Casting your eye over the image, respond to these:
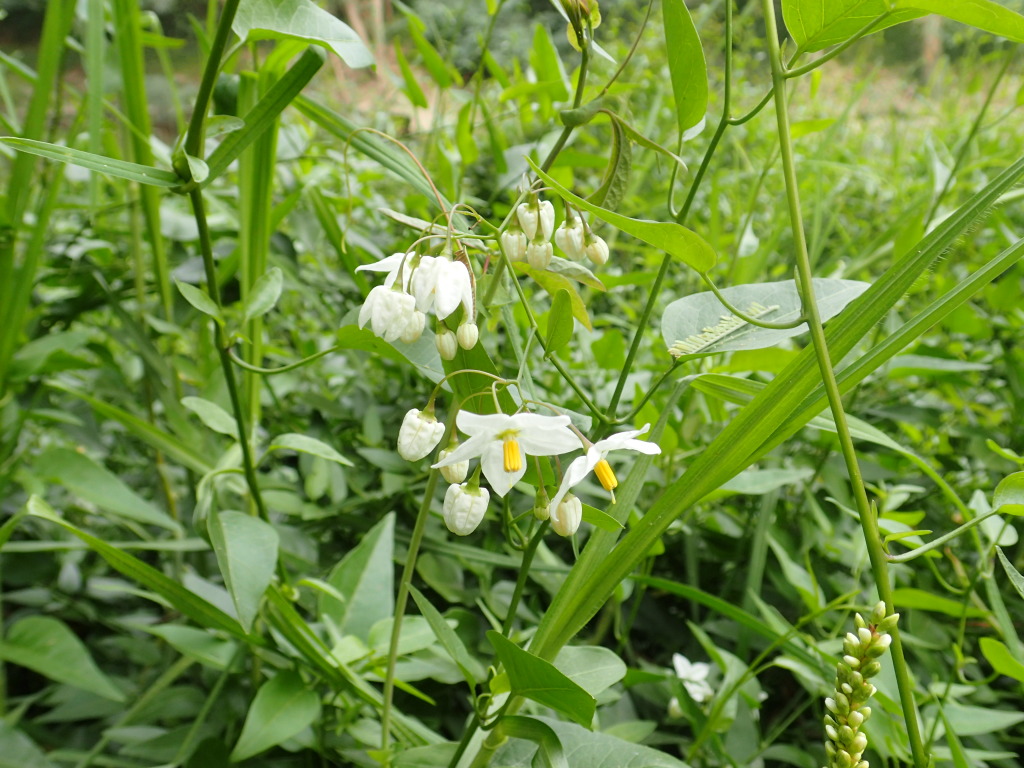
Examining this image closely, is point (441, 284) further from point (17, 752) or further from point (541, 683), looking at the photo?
point (17, 752)

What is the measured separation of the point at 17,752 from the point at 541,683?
1.58 feet

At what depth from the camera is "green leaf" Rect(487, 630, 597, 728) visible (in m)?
0.32

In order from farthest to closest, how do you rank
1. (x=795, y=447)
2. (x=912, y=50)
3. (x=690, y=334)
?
1. (x=912, y=50)
2. (x=795, y=447)
3. (x=690, y=334)

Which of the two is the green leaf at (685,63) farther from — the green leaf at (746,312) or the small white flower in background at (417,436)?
the small white flower in background at (417,436)

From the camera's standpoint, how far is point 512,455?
0.33 metres

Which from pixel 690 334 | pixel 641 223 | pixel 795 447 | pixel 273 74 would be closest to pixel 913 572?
pixel 795 447

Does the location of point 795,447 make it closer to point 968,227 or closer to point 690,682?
point 690,682

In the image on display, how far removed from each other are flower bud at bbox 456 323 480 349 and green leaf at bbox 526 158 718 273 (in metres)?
0.07

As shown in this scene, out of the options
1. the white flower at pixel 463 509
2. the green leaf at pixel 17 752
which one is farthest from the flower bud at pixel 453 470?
the green leaf at pixel 17 752

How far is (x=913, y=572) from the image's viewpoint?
69 cm

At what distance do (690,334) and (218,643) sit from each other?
45 centimetres

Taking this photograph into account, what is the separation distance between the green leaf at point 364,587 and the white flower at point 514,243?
0.33 metres

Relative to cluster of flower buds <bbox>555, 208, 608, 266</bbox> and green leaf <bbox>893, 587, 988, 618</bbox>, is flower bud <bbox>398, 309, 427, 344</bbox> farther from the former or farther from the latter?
green leaf <bbox>893, 587, 988, 618</bbox>

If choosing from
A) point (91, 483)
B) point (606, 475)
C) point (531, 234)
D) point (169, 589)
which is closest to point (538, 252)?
point (531, 234)
